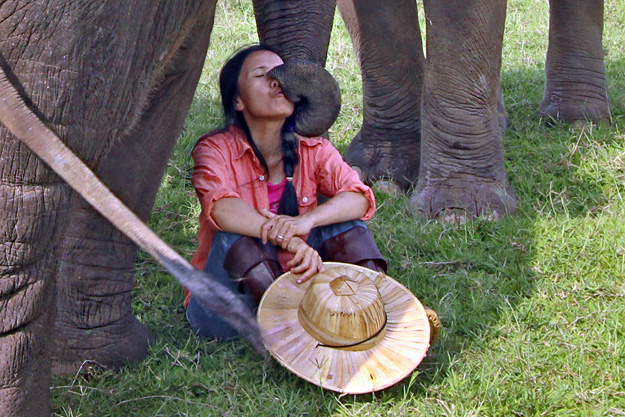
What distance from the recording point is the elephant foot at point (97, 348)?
2846 millimetres

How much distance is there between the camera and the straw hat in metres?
2.69

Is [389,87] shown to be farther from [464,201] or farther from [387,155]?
[464,201]

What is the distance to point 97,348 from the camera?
2887mm

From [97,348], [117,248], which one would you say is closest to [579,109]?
[117,248]

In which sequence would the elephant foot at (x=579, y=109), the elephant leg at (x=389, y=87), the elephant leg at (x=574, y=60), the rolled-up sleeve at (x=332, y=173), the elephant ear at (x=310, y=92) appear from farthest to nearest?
the elephant leg at (x=574, y=60) → the elephant foot at (x=579, y=109) → the elephant leg at (x=389, y=87) → the rolled-up sleeve at (x=332, y=173) → the elephant ear at (x=310, y=92)

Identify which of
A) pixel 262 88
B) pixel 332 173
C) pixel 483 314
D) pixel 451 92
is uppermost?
pixel 262 88

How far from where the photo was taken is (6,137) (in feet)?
6.54

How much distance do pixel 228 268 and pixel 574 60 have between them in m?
3.02

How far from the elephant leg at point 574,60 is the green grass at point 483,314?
0.24 metres

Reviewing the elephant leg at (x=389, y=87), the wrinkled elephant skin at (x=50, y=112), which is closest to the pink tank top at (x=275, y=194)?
the wrinkled elephant skin at (x=50, y=112)

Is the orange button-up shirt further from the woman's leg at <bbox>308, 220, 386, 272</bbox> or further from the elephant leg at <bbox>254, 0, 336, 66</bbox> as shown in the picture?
the elephant leg at <bbox>254, 0, 336, 66</bbox>

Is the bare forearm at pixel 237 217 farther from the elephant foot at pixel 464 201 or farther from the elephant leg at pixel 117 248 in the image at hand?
the elephant foot at pixel 464 201

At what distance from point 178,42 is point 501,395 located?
4.36 ft

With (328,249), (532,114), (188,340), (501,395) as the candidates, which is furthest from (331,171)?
(532,114)
